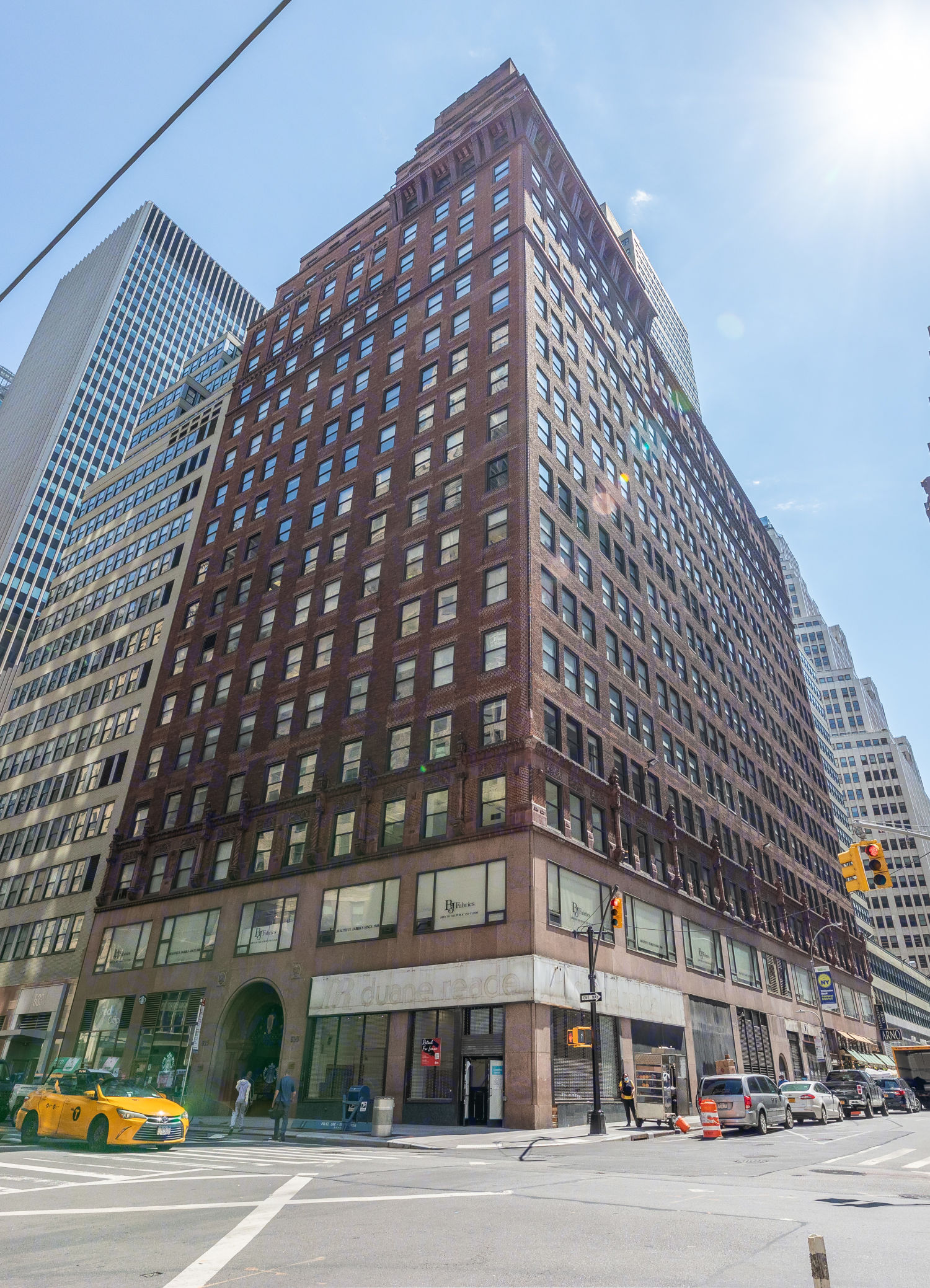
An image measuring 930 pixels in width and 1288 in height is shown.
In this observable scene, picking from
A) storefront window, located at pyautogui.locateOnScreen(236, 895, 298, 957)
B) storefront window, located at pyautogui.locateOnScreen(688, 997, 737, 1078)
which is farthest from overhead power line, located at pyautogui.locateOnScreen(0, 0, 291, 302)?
storefront window, located at pyautogui.locateOnScreen(688, 997, 737, 1078)

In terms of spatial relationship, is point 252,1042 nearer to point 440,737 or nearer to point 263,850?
point 263,850

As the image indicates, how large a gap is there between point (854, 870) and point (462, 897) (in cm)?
1566

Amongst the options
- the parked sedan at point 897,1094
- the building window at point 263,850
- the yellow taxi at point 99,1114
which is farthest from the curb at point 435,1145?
the parked sedan at point 897,1094

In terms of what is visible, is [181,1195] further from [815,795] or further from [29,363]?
[29,363]

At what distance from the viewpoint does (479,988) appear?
3095 cm

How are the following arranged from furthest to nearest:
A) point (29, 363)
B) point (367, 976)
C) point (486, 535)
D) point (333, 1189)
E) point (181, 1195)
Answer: point (29, 363) < point (486, 535) < point (367, 976) < point (333, 1189) < point (181, 1195)

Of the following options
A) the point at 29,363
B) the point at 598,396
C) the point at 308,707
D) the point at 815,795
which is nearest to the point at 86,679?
the point at 308,707

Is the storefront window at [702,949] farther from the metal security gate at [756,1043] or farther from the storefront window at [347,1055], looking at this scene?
the storefront window at [347,1055]

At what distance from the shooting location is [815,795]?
86.2m

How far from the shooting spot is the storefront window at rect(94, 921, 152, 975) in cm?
4644

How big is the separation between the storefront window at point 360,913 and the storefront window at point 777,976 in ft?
107

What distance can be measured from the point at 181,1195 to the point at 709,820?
4614cm

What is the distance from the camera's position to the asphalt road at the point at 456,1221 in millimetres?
7566

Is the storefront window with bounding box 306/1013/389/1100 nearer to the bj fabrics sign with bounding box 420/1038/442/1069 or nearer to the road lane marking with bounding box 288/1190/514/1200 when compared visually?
the bj fabrics sign with bounding box 420/1038/442/1069
